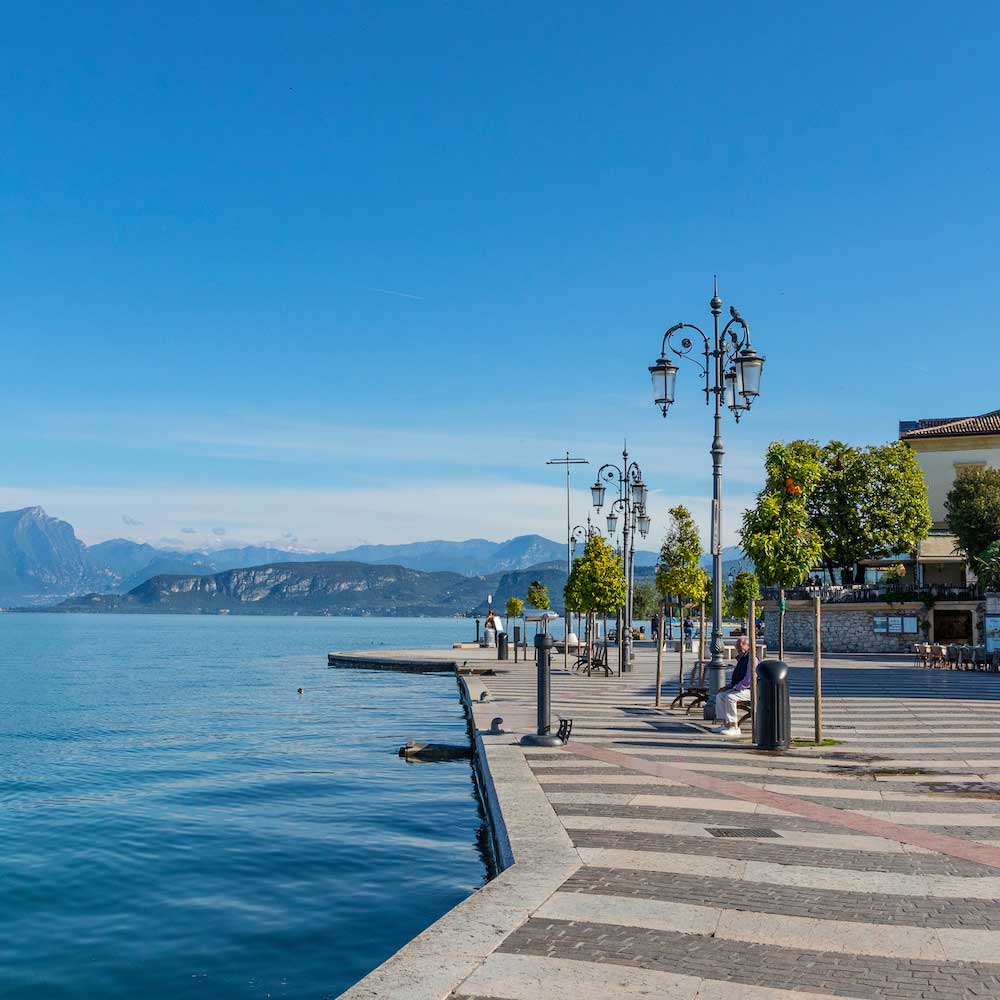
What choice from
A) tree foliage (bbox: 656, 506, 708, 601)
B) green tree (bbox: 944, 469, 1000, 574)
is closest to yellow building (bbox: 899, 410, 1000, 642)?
green tree (bbox: 944, 469, 1000, 574)

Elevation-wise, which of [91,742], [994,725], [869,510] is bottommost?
[91,742]

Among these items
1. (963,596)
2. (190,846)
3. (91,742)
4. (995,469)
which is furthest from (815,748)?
(995,469)

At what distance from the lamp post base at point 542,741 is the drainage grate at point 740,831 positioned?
17.9ft

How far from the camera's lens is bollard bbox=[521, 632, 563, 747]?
14047mm

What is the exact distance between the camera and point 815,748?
46.9ft

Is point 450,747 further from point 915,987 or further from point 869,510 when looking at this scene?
point 869,510

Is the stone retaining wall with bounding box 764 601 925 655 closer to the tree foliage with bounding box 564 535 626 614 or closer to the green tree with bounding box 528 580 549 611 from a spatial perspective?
the green tree with bounding box 528 580 549 611

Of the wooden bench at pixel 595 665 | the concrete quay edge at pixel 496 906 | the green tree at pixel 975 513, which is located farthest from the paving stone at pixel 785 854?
the green tree at pixel 975 513

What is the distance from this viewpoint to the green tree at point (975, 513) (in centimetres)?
5272

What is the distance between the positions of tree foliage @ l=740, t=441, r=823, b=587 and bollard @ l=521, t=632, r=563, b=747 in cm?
387

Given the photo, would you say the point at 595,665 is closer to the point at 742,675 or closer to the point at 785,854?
the point at 742,675

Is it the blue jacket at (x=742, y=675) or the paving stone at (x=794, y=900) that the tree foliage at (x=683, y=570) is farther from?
the paving stone at (x=794, y=900)

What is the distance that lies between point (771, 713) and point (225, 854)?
23.2ft

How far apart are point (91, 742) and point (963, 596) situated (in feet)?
126
